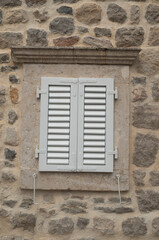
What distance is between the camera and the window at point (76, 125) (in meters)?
4.17

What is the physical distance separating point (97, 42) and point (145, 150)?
47.9 inches

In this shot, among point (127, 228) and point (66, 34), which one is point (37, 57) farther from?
point (127, 228)

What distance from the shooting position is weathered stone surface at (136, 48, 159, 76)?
4332 mm

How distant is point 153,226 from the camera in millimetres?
4141

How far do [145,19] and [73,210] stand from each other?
2.10 meters

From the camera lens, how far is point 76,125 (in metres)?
4.21

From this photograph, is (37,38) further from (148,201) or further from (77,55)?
(148,201)

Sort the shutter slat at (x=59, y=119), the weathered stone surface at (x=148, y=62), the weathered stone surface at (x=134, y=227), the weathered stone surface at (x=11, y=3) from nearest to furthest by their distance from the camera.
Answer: the weathered stone surface at (x=134, y=227) → the shutter slat at (x=59, y=119) → the weathered stone surface at (x=148, y=62) → the weathered stone surface at (x=11, y=3)

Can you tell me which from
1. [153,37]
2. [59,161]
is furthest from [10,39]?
[153,37]

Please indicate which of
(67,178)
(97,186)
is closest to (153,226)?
(97,186)

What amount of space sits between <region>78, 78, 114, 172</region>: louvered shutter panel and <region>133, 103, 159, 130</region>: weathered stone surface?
0.26 meters

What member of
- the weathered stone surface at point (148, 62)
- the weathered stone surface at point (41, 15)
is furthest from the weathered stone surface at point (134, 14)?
the weathered stone surface at point (41, 15)

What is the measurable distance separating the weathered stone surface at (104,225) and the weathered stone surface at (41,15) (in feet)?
6.92

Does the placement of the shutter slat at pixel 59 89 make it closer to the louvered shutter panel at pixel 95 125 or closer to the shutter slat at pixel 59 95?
the shutter slat at pixel 59 95
